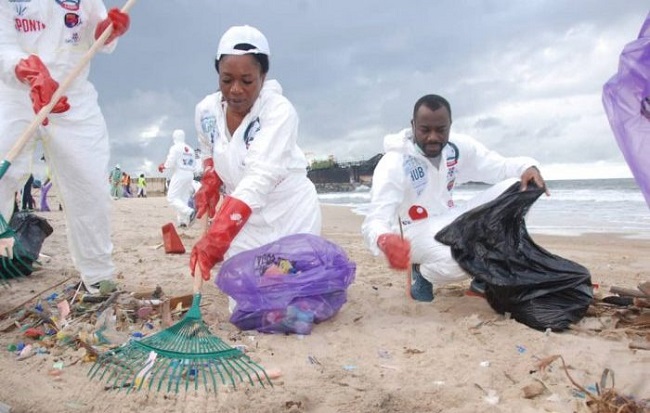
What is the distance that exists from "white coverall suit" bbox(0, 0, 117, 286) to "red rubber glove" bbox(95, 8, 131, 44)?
0.12 ft

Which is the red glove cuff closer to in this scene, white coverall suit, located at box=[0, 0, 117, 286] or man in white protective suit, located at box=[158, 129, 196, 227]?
white coverall suit, located at box=[0, 0, 117, 286]

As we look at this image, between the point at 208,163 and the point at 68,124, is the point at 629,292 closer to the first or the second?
the point at 208,163

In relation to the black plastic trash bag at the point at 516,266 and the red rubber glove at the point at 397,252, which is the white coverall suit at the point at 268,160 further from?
the black plastic trash bag at the point at 516,266

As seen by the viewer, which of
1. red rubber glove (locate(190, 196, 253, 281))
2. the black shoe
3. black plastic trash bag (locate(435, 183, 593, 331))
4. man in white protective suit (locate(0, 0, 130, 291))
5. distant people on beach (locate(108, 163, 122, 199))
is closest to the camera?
red rubber glove (locate(190, 196, 253, 281))

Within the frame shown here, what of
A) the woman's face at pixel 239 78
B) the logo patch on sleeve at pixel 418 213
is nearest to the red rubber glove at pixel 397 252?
the logo patch on sleeve at pixel 418 213

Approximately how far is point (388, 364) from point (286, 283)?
68 cm

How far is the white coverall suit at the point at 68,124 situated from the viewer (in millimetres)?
3004

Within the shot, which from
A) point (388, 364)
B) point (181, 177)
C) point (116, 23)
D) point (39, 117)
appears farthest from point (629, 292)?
point (181, 177)

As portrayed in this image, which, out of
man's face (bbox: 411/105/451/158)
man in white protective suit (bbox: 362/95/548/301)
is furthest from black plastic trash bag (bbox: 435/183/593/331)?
man's face (bbox: 411/105/451/158)

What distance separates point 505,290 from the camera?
2.89 metres

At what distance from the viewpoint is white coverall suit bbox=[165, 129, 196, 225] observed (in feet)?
30.7

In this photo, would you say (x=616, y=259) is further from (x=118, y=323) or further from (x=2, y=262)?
(x=2, y=262)

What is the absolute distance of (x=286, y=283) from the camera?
108 inches

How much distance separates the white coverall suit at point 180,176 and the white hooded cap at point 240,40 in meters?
6.72
